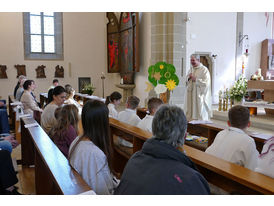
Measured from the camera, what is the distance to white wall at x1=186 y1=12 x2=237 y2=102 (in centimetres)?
1108

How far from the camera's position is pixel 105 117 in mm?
1929

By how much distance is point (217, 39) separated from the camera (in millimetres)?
11562

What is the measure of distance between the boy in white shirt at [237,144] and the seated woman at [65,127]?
1.35 meters

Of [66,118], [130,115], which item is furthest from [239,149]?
[130,115]

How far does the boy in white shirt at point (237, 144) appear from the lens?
2211 millimetres

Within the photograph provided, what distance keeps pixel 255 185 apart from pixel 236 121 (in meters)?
0.84

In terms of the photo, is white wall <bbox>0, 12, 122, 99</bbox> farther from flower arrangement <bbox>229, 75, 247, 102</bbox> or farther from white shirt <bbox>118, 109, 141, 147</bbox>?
white shirt <bbox>118, 109, 141, 147</bbox>

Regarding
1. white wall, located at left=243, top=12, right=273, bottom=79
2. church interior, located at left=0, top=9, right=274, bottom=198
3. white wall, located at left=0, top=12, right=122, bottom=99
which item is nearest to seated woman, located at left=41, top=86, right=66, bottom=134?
church interior, located at left=0, top=9, right=274, bottom=198

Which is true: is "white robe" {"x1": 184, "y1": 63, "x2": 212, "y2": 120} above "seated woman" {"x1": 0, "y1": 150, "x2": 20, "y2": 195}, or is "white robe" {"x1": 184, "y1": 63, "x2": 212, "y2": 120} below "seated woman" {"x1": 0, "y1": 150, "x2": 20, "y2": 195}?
above

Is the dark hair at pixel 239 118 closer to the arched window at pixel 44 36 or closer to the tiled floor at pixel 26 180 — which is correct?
the tiled floor at pixel 26 180

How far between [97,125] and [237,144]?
1.14 metres

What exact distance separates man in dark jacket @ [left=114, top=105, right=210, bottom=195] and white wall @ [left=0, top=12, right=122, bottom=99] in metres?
11.5

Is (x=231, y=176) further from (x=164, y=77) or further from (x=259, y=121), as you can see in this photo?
(x=259, y=121)

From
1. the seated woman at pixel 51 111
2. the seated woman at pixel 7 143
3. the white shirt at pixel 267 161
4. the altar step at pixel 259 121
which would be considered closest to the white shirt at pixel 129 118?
the seated woman at pixel 51 111
